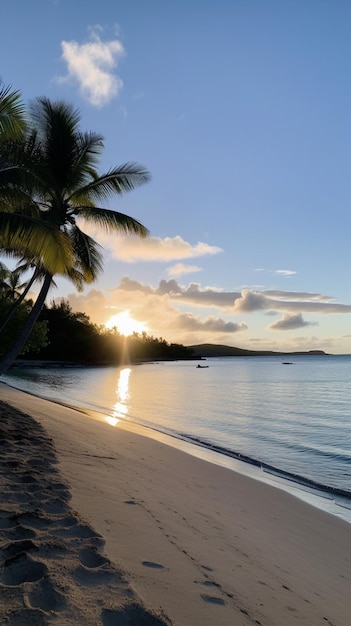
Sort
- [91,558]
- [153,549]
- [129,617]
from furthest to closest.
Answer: [153,549] → [91,558] → [129,617]

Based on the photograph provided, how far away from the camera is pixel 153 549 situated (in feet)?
12.0

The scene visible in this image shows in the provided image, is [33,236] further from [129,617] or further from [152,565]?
[129,617]

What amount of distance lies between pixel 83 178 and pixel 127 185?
1.72m

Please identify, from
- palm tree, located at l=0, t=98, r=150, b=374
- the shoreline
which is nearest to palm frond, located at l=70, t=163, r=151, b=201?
palm tree, located at l=0, t=98, r=150, b=374

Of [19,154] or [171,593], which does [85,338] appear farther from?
[171,593]

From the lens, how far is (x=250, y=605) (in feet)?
10.0

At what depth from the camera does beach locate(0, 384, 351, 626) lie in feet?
8.86

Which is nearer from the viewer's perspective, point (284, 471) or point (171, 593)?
point (171, 593)

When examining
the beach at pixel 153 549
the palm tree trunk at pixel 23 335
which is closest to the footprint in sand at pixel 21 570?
the beach at pixel 153 549

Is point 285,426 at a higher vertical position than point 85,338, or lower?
lower

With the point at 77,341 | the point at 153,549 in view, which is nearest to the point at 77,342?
the point at 77,341

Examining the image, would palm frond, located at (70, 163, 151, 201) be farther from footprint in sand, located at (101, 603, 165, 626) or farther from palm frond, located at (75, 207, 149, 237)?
footprint in sand, located at (101, 603, 165, 626)

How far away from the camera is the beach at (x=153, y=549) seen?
2.70 m

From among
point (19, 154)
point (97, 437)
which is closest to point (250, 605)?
point (97, 437)
